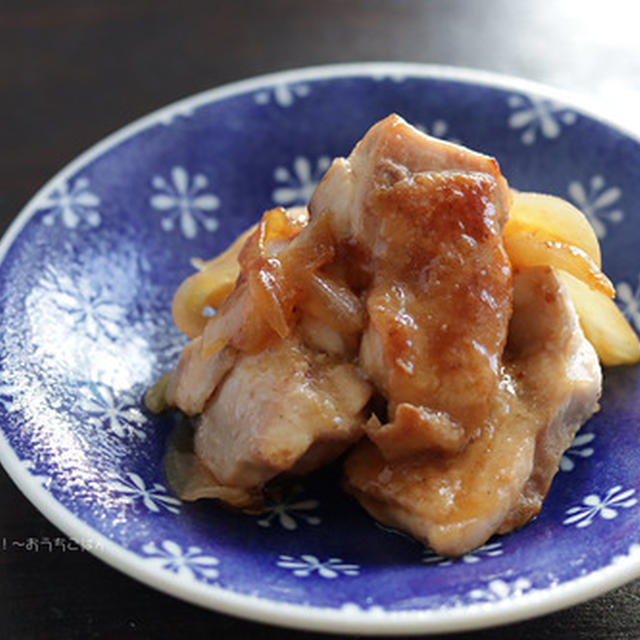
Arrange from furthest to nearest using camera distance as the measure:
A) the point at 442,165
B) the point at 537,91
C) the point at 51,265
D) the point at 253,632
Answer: the point at 537,91, the point at 51,265, the point at 442,165, the point at 253,632

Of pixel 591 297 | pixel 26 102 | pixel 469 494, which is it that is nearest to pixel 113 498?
pixel 469 494

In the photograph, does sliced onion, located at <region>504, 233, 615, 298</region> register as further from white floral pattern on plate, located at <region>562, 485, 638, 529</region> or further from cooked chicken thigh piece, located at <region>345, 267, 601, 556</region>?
white floral pattern on plate, located at <region>562, 485, 638, 529</region>

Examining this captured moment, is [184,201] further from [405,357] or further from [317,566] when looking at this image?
[317,566]

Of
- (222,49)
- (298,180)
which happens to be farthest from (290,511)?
(222,49)

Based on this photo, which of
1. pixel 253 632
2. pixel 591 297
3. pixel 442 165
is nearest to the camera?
pixel 253 632

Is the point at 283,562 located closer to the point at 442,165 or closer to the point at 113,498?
the point at 113,498

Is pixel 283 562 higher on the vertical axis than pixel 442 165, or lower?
lower
